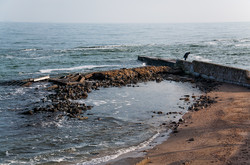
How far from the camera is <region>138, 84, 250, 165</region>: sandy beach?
38.3 feet

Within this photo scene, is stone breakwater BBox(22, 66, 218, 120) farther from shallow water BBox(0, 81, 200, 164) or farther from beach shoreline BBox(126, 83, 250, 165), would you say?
beach shoreline BBox(126, 83, 250, 165)

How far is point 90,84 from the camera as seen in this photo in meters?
26.1

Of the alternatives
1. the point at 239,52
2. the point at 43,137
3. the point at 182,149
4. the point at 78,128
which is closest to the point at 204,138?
the point at 182,149

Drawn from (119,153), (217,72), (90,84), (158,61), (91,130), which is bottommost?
(119,153)

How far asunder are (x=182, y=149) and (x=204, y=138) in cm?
164

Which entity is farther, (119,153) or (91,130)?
(91,130)

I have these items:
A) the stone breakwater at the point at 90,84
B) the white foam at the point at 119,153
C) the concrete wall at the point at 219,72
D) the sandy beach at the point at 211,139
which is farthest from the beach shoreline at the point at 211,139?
the concrete wall at the point at 219,72

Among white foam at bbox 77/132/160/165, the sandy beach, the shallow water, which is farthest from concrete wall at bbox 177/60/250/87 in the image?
white foam at bbox 77/132/160/165

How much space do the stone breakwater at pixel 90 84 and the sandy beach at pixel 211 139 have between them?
1956mm

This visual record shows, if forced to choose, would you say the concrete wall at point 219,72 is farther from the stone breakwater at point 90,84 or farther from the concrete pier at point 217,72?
the stone breakwater at point 90,84

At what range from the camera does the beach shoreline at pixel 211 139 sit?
1170cm

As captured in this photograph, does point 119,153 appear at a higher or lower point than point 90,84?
lower

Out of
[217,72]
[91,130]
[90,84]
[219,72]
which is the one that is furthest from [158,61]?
[91,130]

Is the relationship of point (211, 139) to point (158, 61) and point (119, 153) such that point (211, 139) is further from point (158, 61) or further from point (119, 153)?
point (158, 61)
